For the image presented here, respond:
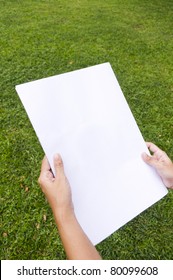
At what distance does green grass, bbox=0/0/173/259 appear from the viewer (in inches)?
95.8

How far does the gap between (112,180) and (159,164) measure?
0.24 m

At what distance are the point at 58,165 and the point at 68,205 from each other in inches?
6.5

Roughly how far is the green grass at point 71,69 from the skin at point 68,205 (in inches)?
40.6

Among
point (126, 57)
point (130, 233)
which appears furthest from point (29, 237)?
point (126, 57)

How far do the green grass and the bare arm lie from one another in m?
1.09

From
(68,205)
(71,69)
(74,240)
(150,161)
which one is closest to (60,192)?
(68,205)

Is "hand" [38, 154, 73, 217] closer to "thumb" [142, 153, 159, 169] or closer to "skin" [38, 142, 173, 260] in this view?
"skin" [38, 142, 173, 260]

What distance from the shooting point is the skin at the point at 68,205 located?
124 centimetres

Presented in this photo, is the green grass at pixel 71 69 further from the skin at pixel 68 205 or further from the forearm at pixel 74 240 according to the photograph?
the forearm at pixel 74 240

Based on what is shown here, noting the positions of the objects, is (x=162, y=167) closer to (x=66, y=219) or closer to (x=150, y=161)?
(x=150, y=161)

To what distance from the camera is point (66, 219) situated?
4.24ft

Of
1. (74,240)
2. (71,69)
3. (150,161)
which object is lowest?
(71,69)

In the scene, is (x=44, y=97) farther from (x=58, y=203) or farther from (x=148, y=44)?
(x=148, y=44)

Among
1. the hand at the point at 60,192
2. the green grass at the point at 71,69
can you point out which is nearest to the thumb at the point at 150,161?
the hand at the point at 60,192
